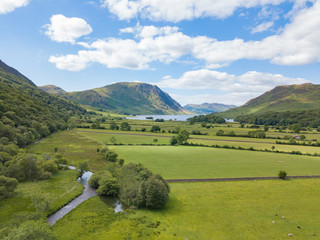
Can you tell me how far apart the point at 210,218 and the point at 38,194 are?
43492mm

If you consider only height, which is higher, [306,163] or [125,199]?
[306,163]

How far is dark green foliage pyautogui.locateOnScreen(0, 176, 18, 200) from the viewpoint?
43.0 metres

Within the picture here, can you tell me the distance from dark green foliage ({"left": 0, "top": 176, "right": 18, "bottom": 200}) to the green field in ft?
59.0

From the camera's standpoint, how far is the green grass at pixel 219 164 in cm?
6744

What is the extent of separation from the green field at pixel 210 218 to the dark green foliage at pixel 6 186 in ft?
59.0

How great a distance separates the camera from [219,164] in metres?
78.3

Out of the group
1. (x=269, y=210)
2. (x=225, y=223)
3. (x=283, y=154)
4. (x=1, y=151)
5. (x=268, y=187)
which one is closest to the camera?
(x=225, y=223)

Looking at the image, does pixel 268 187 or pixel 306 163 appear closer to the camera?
pixel 268 187

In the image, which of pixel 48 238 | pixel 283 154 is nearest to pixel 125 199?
pixel 48 238

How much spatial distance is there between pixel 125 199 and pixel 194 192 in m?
19.6

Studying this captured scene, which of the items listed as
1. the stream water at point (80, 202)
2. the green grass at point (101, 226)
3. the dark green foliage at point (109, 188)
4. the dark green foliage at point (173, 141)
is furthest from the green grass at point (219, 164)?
the green grass at point (101, 226)

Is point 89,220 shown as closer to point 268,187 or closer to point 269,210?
point 269,210

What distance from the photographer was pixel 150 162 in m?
77.2

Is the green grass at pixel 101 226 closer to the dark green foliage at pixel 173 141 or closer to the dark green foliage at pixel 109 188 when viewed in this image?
the dark green foliage at pixel 109 188
